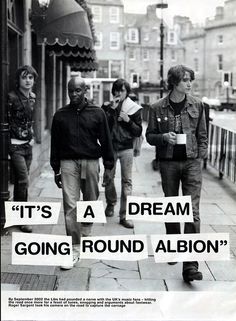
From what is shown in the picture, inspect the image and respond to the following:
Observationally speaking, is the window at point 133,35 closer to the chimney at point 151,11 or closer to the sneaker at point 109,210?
the chimney at point 151,11

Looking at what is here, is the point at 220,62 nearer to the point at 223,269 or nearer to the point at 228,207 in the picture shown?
the point at 228,207

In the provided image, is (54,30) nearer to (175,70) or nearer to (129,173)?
(129,173)

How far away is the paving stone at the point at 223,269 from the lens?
12.4ft

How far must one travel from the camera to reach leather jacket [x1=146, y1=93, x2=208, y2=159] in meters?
3.83

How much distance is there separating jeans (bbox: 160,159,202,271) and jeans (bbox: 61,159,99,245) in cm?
52

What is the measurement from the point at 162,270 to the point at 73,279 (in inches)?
25.7

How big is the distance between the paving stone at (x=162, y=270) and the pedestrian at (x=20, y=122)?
1079mm

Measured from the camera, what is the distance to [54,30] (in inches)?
217

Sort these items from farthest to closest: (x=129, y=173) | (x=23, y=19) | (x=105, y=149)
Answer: (x=23, y=19) < (x=129, y=173) < (x=105, y=149)

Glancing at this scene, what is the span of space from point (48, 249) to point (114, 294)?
0.54 meters

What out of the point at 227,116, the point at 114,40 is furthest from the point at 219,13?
the point at 227,116

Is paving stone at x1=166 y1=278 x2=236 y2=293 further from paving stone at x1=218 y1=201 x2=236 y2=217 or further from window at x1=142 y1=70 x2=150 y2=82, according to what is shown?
window at x1=142 y1=70 x2=150 y2=82

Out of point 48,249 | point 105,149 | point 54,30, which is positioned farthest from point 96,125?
point 54,30

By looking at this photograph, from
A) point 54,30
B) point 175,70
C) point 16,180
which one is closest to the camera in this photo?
point 175,70
